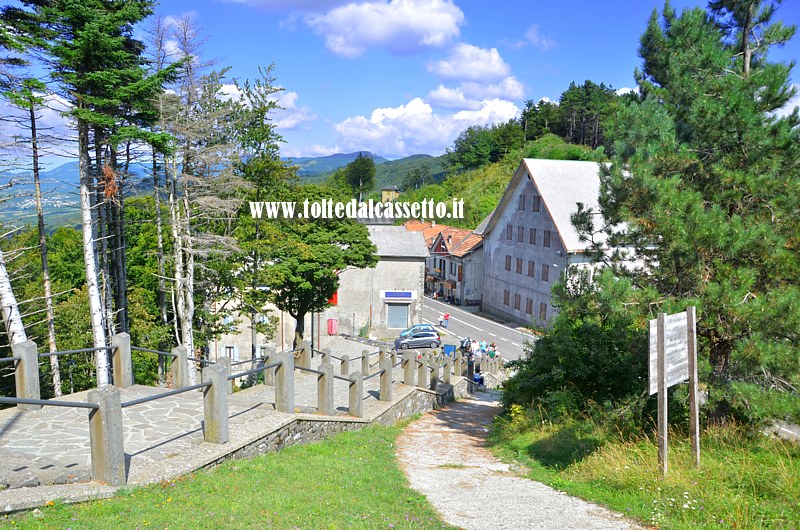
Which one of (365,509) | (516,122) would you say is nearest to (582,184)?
(365,509)

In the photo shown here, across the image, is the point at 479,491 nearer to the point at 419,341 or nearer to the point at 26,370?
the point at 26,370

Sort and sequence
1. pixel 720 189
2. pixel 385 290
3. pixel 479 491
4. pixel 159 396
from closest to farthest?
pixel 159 396
pixel 479 491
pixel 720 189
pixel 385 290

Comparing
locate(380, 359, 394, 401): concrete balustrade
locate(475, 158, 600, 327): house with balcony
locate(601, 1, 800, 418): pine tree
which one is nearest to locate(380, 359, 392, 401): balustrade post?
locate(380, 359, 394, 401): concrete balustrade

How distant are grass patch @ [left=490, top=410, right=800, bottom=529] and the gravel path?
0.38m

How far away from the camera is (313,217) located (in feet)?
90.7

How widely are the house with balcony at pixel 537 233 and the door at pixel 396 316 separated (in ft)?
29.1

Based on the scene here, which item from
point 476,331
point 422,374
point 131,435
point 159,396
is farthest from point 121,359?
point 476,331

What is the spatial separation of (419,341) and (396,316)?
1063 cm

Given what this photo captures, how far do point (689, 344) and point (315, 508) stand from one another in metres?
5.00

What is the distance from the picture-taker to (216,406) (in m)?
7.67

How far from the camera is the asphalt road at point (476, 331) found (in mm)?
38719

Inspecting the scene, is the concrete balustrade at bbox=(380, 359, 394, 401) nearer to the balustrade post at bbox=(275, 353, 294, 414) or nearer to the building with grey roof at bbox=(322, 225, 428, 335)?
the balustrade post at bbox=(275, 353, 294, 414)

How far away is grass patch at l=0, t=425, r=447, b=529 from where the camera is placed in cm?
532

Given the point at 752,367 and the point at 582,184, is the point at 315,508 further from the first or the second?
the point at 582,184
